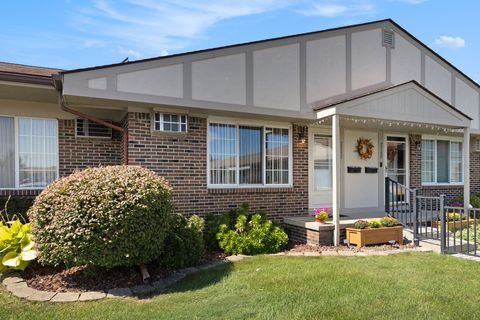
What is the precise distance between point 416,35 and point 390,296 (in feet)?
27.5

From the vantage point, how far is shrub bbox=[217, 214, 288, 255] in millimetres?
6445

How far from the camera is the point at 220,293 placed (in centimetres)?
439

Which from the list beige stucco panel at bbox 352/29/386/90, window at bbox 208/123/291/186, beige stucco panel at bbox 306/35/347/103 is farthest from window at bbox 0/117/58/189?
beige stucco panel at bbox 352/29/386/90

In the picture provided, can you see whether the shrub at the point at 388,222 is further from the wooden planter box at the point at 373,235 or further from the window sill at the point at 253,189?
the window sill at the point at 253,189

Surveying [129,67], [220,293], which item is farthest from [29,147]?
[220,293]

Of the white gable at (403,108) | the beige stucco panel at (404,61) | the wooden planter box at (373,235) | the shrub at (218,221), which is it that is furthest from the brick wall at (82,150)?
the beige stucco panel at (404,61)

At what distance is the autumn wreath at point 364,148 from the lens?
934 cm

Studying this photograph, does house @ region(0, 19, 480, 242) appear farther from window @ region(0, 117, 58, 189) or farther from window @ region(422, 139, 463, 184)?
window @ region(422, 139, 463, 184)

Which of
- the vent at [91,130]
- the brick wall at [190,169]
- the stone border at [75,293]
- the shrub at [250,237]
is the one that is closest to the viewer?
the stone border at [75,293]

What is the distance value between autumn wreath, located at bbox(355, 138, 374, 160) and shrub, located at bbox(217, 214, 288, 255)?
3.74 metres

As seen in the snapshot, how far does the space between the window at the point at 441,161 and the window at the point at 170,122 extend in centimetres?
783

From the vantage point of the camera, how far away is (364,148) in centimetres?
942

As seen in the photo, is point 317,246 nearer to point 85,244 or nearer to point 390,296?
point 390,296

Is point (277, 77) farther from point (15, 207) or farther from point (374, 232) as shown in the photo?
point (15, 207)
